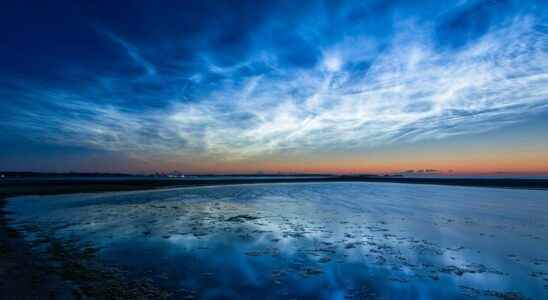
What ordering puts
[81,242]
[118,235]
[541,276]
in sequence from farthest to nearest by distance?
[118,235]
[81,242]
[541,276]

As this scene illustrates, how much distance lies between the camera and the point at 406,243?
42.8ft

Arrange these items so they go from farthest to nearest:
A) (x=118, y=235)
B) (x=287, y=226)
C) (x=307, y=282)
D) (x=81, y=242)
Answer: (x=287, y=226) < (x=118, y=235) < (x=81, y=242) < (x=307, y=282)

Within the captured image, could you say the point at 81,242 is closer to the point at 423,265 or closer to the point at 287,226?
the point at 287,226

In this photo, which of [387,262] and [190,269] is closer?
[190,269]

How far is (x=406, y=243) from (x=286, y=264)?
6364 millimetres

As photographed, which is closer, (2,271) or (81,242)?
(2,271)

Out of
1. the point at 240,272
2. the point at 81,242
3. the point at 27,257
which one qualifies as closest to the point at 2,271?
the point at 27,257

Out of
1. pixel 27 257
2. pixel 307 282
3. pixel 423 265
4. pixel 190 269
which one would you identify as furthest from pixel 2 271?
pixel 423 265

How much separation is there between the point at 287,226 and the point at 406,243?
21.5ft

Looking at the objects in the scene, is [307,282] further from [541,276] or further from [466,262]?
[541,276]

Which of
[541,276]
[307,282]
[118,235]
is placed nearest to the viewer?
[307,282]

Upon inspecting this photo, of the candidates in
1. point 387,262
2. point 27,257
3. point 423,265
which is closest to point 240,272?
point 387,262

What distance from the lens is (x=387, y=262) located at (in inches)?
403

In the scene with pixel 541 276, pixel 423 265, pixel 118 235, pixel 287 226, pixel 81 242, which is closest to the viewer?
pixel 541 276
